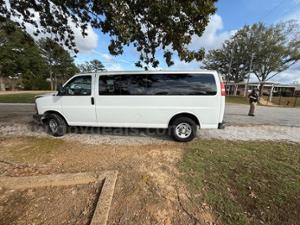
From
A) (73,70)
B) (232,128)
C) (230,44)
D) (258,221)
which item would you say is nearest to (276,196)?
(258,221)

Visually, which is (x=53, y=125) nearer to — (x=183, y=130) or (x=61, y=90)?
(x=61, y=90)

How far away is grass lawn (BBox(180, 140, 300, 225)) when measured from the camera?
2.50 meters

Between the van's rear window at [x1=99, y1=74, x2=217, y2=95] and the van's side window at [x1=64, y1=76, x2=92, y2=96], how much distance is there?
0.40 meters

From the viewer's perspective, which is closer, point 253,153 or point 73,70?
point 253,153

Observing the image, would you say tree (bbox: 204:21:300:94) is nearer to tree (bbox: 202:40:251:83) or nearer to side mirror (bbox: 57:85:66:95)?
tree (bbox: 202:40:251:83)

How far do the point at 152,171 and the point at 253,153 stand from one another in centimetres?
284

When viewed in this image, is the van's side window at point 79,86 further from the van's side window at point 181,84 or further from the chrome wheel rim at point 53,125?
the van's side window at point 181,84

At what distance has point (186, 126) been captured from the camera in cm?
540

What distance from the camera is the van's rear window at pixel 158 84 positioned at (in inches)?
200

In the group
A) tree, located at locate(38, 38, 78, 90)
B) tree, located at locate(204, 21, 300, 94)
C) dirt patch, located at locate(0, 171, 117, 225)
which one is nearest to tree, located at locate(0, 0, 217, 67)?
dirt patch, located at locate(0, 171, 117, 225)

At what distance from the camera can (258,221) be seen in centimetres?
236

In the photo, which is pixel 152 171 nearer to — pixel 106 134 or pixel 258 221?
pixel 258 221

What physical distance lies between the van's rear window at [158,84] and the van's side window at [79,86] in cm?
40

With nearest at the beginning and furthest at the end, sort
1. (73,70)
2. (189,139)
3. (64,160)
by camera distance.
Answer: (64,160) → (189,139) → (73,70)
